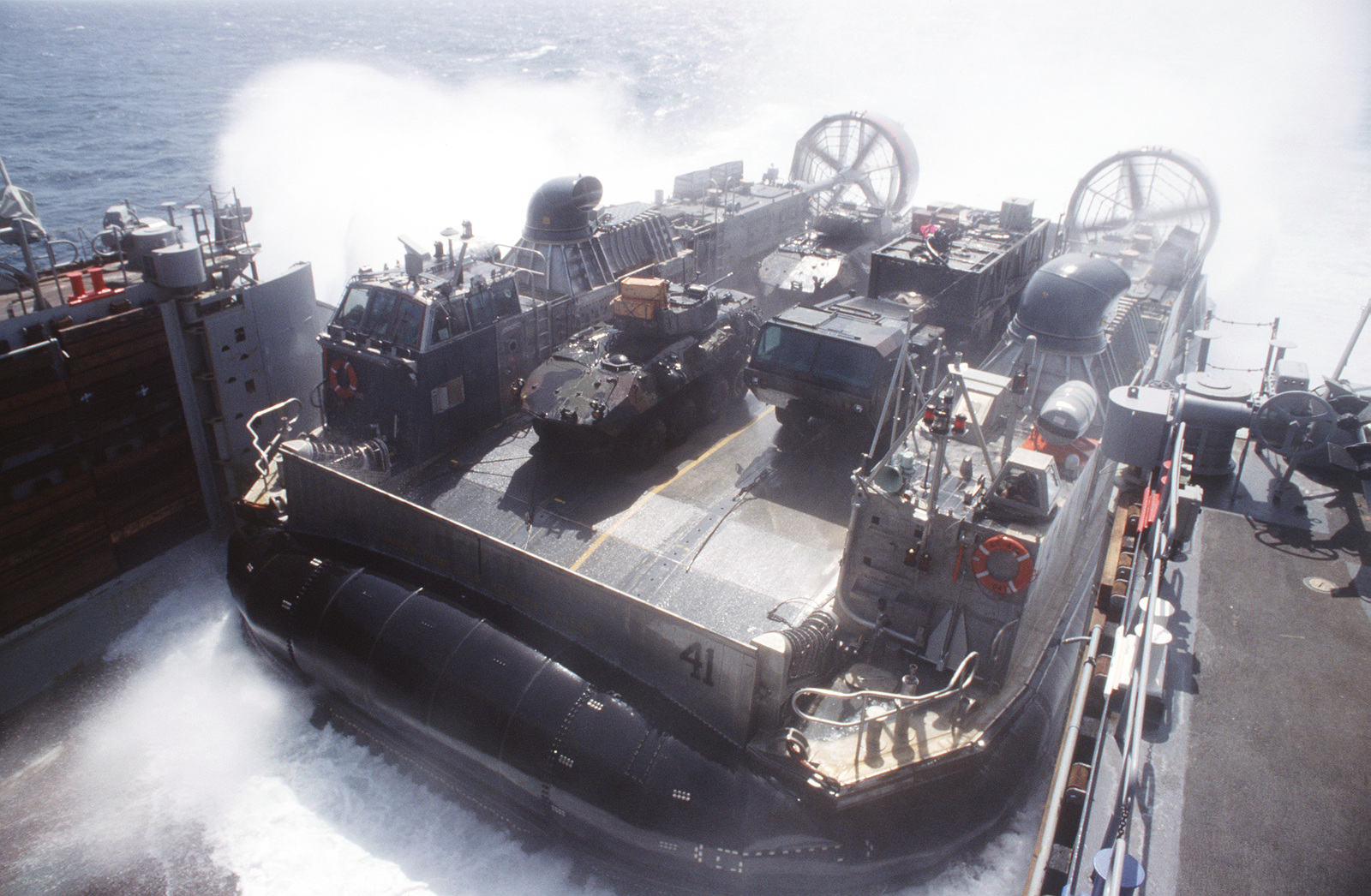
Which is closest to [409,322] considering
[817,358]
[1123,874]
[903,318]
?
[817,358]

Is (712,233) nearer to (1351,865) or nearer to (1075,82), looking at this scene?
(1351,865)

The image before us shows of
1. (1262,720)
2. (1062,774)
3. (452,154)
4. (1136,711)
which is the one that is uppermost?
(452,154)

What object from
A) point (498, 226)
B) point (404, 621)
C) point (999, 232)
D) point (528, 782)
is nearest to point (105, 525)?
point (404, 621)

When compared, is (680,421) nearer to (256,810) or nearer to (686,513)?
(686,513)

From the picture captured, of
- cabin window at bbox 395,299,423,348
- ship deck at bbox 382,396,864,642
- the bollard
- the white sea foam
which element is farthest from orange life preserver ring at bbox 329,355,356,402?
the bollard

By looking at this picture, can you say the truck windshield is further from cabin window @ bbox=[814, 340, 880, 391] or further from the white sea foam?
the white sea foam

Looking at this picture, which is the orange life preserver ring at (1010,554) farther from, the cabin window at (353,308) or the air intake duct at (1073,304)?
the cabin window at (353,308)

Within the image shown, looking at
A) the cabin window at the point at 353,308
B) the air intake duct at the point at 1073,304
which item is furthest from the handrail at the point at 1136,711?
the cabin window at the point at 353,308
